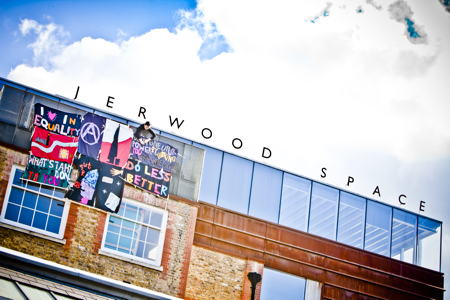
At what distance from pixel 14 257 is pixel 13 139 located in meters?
4.12

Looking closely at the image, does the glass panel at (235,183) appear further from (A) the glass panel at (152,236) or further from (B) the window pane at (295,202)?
(A) the glass panel at (152,236)

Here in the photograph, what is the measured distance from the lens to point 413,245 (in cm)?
3016

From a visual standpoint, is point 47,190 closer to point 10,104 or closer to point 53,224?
point 53,224

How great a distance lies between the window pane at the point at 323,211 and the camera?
2769cm

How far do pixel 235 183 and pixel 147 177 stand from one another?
6213 millimetres

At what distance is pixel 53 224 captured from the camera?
64.7ft

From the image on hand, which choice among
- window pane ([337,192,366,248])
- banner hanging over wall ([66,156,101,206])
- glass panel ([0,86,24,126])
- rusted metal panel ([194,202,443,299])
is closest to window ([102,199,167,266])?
banner hanging over wall ([66,156,101,206])

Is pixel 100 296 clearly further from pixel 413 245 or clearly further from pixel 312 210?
pixel 413 245

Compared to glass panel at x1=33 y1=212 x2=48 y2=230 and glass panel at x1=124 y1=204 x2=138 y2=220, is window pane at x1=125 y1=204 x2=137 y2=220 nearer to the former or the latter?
glass panel at x1=124 y1=204 x2=138 y2=220

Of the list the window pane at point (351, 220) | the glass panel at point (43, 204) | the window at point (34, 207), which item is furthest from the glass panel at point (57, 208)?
the window pane at point (351, 220)

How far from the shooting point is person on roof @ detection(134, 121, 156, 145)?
21.8 m

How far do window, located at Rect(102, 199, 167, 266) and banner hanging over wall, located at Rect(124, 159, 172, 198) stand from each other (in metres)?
0.63

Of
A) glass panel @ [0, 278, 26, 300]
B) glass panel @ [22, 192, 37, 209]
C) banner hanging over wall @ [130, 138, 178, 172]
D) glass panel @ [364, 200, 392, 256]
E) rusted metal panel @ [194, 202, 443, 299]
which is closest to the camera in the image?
glass panel @ [0, 278, 26, 300]

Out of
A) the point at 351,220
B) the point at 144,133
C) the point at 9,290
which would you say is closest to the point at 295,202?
the point at 351,220
